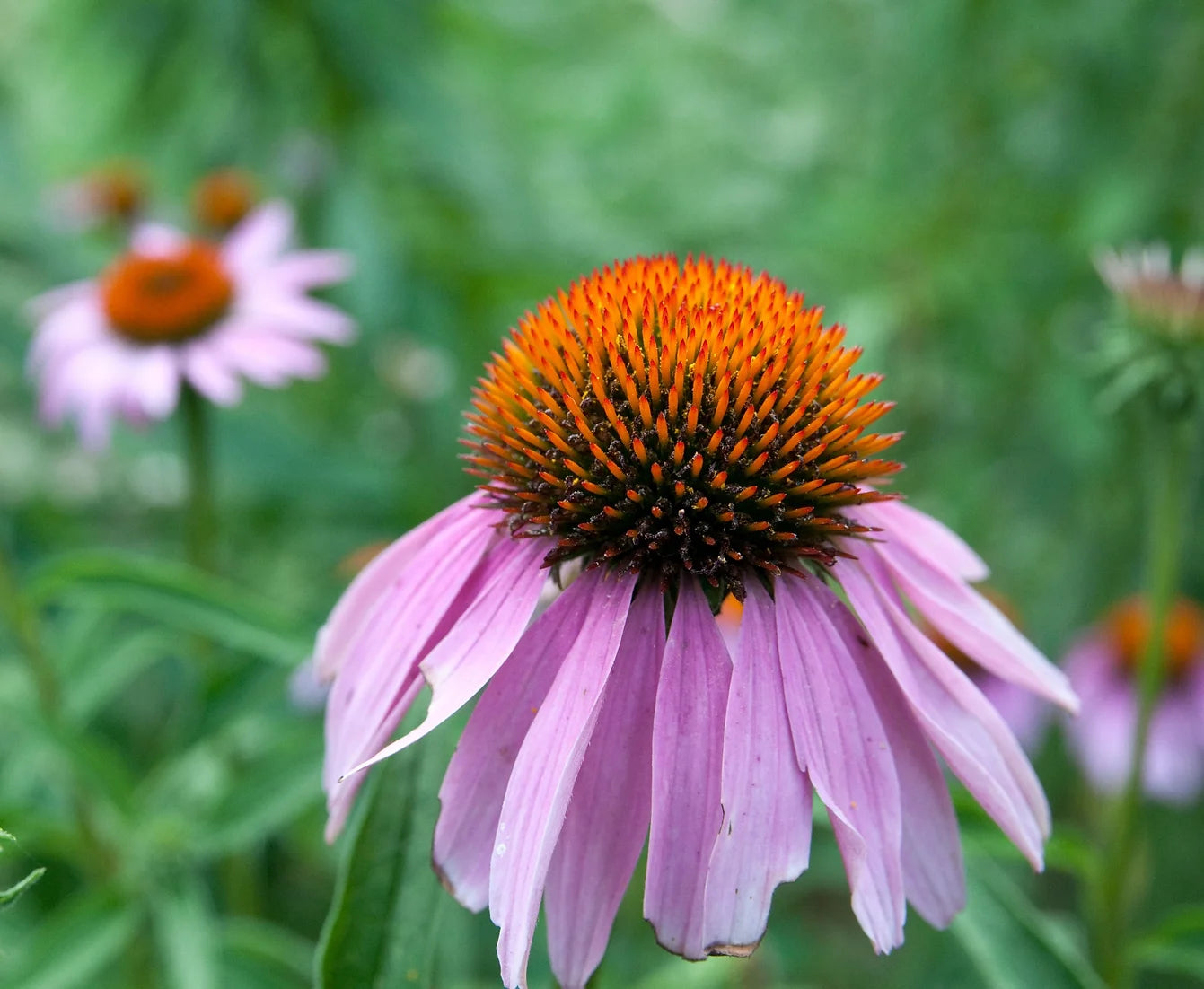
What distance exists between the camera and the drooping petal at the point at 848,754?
585 millimetres

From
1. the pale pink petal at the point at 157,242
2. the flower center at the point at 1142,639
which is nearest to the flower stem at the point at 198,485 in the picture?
the pale pink petal at the point at 157,242

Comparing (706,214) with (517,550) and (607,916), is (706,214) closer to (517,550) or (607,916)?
(517,550)

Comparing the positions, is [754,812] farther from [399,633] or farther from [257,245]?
[257,245]

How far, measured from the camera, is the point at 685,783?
1.98 ft

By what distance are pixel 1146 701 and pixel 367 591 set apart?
0.75 metres

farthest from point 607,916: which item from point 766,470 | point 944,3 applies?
point 944,3

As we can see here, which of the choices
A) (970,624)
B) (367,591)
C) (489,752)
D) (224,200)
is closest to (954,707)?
(970,624)

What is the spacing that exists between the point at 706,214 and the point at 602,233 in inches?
9.7

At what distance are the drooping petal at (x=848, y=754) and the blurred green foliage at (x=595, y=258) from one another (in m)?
0.98

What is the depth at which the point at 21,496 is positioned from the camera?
2180 mm

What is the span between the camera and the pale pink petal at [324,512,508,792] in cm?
69

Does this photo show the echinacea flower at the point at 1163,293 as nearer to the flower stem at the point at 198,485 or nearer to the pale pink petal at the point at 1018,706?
the pale pink petal at the point at 1018,706

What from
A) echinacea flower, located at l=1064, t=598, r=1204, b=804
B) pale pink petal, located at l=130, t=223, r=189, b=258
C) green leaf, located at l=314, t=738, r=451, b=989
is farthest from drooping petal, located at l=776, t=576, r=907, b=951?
pale pink petal, located at l=130, t=223, r=189, b=258

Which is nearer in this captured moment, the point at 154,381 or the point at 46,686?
the point at 46,686
